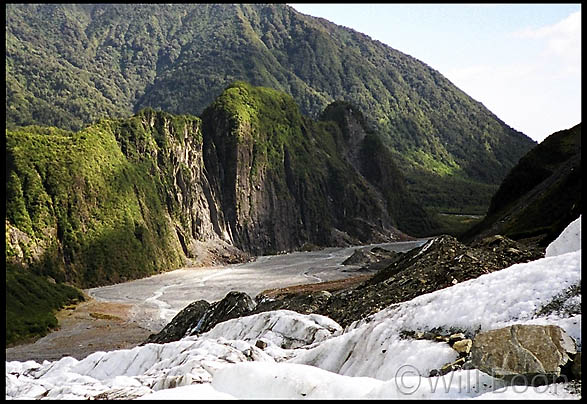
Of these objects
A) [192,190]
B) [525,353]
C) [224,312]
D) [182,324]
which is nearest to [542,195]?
[224,312]

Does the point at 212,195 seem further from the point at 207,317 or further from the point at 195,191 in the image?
the point at 207,317

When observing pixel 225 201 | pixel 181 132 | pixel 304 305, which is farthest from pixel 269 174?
pixel 304 305

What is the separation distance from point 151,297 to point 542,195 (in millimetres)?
48379

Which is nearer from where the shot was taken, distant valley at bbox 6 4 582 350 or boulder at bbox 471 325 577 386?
boulder at bbox 471 325 577 386

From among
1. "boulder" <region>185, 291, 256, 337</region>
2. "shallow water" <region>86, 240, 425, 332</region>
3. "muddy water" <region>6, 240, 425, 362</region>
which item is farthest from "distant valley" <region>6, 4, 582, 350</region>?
"boulder" <region>185, 291, 256, 337</region>

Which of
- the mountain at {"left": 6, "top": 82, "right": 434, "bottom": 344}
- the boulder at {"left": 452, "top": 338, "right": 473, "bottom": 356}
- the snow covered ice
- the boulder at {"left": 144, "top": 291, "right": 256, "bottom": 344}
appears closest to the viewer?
the snow covered ice

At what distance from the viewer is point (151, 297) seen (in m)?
71.4

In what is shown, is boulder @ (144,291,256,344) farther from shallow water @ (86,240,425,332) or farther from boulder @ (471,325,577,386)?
boulder @ (471,325,577,386)

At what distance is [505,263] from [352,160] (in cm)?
14862

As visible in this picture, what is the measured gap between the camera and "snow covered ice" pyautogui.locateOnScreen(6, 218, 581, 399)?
9.88 m

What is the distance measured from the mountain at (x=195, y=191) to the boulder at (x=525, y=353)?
177ft

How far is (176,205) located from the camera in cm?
11194

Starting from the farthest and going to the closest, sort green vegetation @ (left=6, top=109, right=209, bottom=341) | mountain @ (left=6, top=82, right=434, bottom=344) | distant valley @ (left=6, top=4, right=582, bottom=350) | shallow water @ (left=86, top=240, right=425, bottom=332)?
mountain @ (left=6, top=82, right=434, bottom=344), green vegetation @ (left=6, top=109, right=209, bottom=341), shallow water @ (left=86, top=240, right=425, bottom=332), distant valley @ (left=6, top=4, right=582, bottom=350)

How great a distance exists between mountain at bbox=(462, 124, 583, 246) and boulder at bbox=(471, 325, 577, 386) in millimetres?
22036
